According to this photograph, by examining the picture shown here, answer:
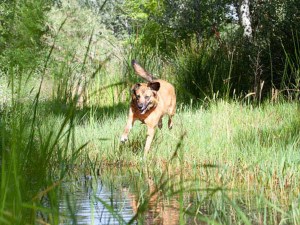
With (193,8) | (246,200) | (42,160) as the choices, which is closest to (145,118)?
(246,200)

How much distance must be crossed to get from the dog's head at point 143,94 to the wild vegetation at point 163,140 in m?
0.41

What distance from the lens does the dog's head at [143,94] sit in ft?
30.4

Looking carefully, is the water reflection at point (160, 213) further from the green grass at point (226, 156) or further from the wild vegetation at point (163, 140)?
the green grass at point (226, 156)

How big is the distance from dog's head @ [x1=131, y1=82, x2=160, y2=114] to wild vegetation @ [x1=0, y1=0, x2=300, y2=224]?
0.41 m

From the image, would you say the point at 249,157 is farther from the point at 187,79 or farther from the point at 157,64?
the point at 157,64

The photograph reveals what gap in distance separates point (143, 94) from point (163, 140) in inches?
36.2

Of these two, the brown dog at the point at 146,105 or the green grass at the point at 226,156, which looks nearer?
the green grass at the point at 226,156

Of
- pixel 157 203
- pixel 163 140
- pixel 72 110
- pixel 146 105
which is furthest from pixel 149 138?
pixel 72 110

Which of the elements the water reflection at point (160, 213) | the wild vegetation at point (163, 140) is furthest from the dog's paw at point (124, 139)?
the water reflection at point (160, 213)

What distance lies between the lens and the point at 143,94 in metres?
9.31

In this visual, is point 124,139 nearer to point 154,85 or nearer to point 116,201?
point 154,85

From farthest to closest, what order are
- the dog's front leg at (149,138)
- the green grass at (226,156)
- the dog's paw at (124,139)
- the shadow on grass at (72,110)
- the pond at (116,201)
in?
the dog's paw at (124,139)
the dog's front leg at (149,138)
the green grass at (226,156)
the pond at (116,201)
the shadow on grass at (72,110)

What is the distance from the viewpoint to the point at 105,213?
187 inches

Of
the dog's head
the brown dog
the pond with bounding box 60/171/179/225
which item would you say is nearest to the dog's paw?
the brown dog
